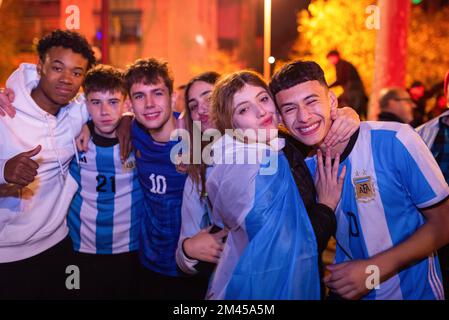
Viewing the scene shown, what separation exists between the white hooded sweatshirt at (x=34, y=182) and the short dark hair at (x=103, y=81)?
37 cm

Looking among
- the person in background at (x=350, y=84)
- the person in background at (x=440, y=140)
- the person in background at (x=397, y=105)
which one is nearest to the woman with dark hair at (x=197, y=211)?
the person in background at (x=440, y=140)

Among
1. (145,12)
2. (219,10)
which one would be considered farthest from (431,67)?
(219,10)

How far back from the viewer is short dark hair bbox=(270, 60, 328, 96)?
109 inches

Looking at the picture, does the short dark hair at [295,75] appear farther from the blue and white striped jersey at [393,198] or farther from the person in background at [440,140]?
the person in background at [440,140]

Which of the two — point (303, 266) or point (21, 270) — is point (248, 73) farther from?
point (21, 270)

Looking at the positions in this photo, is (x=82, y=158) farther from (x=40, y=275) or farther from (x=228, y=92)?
(x=228, y=92)

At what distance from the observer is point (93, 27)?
20.5 meters

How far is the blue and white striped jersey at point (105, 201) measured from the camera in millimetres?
3570

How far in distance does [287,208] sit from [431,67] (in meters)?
16.1

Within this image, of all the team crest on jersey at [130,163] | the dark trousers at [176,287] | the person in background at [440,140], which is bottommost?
the dark trousers at [176,287]

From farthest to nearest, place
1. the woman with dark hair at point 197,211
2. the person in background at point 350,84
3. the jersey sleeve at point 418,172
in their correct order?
1. the person in background at point 350,84
2. the woman with dark hair at point 197,211
3. the jersey sleeve at point 418,172

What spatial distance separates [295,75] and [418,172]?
0.93 metres

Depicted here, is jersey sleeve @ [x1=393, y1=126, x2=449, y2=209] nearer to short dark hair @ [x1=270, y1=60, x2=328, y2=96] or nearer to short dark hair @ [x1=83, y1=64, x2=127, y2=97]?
short dark hair @ [x1=270, y1=60, x2=328, y2=96]

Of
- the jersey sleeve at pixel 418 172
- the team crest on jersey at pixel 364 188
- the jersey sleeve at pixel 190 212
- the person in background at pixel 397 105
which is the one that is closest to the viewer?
the jersey sleeve at pixel 418 172
